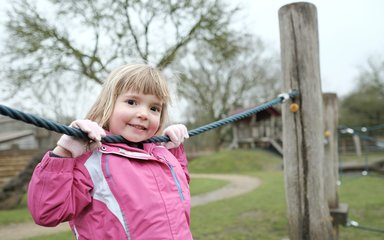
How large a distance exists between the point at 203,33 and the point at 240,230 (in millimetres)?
7860

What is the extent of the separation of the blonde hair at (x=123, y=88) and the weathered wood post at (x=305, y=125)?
995 millimetres

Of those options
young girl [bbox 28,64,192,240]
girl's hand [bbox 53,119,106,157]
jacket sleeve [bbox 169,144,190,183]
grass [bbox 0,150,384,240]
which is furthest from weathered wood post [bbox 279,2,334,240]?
grass [bbox 0,150,384,240]

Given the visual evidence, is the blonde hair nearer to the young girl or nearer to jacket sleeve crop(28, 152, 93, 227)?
the young girl

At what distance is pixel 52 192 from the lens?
1.05 meters

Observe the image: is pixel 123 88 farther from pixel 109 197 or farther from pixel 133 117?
pixel 109 197

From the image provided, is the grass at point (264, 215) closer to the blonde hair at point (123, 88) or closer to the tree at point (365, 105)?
the blonde hair at point (123, 88)

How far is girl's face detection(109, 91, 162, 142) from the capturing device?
4.19ft

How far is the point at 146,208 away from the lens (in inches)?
45.9

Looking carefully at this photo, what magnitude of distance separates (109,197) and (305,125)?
1.33 m

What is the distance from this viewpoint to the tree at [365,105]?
63.1ft

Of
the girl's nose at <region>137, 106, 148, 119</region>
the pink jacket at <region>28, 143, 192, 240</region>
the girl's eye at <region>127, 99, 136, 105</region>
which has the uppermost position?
the girl's eye at <region>127, 99, 136, 105</region>

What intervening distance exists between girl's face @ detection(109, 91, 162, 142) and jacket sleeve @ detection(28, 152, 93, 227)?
0.26 m

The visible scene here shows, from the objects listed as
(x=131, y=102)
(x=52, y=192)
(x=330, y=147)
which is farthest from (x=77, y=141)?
(x=330, y=147)

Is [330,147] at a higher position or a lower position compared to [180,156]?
lower
